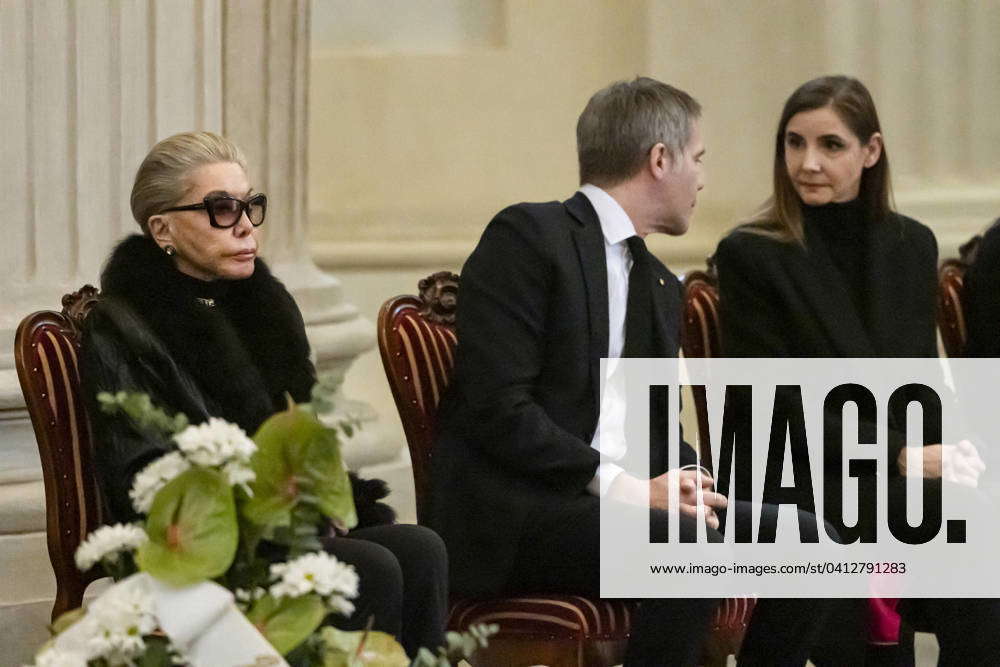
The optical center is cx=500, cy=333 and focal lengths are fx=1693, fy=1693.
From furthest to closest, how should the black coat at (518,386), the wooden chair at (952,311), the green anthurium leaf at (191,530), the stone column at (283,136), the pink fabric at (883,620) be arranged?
the stone column at (283,136), the wooden chair at (952,311), the pink fabric at (883,620), the black coat at (518,386), the green anthurium leaf at (191,530)

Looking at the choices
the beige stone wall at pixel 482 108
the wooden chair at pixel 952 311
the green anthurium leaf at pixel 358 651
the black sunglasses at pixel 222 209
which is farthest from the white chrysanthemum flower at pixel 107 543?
the beige stone wall at pixel 482 108

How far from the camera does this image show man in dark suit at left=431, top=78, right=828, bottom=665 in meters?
3.10

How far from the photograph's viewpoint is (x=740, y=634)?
10.8ft

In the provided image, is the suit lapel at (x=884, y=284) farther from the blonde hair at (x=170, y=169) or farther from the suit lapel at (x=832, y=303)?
the blonde hair at (x=170, y=169)

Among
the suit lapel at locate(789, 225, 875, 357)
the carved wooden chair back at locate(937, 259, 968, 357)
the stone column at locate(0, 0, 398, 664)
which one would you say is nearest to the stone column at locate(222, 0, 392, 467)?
the stone column at locate(0, 0, 398, 664)

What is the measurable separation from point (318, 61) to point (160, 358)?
3582mm

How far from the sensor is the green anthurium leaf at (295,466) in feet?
5.88

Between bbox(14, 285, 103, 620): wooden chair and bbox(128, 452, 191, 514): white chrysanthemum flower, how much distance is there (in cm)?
125

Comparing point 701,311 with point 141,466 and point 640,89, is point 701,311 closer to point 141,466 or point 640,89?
point 640,89

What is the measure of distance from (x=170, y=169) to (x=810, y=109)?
1.49 metres

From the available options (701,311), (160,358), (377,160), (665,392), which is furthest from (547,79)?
(160,358)

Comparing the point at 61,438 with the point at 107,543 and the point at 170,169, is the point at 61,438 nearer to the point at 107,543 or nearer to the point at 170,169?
the point at 170,169

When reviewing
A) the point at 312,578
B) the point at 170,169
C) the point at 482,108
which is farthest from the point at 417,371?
the point at 482,108

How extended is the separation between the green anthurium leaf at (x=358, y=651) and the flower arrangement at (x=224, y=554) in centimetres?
7
